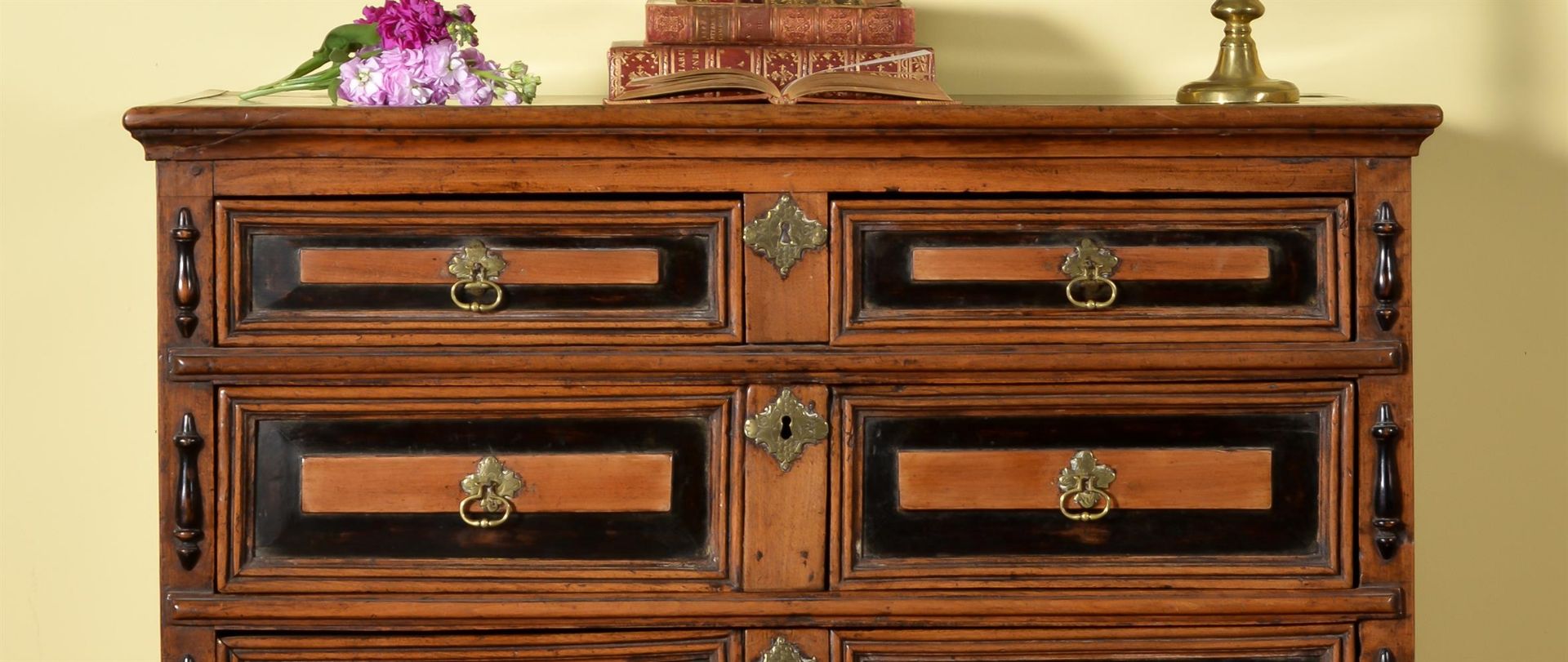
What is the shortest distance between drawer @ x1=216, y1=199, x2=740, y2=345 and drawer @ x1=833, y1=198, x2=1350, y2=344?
18cm

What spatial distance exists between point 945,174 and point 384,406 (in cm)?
72

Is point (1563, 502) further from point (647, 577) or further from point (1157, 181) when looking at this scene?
point (647, 577)

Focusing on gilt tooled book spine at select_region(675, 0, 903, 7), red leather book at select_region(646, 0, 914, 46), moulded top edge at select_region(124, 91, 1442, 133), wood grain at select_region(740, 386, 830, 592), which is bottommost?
wood grain at select_region(740, 386, 830, 592)

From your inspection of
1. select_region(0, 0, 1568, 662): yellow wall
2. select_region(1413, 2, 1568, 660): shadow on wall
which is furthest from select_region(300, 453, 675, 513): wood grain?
select_region(1413, 2, 1568, 660): shadow on wall

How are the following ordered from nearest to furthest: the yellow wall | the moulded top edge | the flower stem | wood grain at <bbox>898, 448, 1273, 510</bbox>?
the moulded top edge, wood grain at <bbox>898, 448, 1273, 510</bbox>, the flower stem, the yellow wall

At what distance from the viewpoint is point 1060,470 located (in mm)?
1796

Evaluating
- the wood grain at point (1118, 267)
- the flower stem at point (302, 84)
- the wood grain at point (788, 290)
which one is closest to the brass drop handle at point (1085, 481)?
the wood grain at point (1118, 267)

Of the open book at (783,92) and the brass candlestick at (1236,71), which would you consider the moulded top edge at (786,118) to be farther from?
the brass candlestick at (1236,71)

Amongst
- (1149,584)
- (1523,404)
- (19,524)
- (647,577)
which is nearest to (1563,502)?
(1523,404)

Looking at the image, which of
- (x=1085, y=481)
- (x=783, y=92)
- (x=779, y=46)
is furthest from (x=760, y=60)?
(x=1085, y=481)

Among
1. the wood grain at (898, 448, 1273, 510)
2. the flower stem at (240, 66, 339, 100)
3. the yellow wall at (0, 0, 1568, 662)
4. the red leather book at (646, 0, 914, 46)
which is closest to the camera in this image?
the wood grain at (898, 448, 1273, 510)

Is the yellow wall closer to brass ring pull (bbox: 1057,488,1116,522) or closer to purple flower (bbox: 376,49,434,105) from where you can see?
purple flower (bbox: 376,49,434,105)

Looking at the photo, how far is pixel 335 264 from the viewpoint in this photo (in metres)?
1.75

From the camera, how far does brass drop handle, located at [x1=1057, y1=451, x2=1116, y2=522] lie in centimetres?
179
